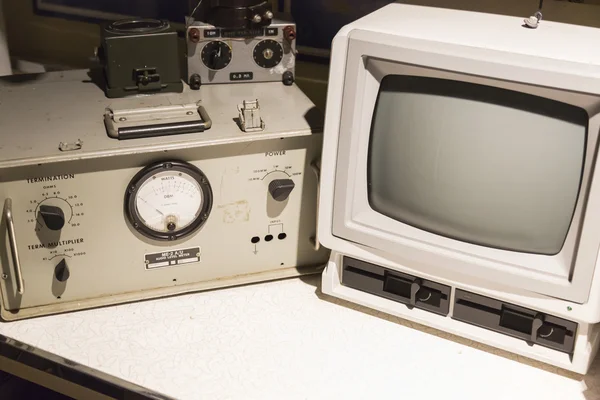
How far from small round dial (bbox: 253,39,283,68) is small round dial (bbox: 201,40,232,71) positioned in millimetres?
52

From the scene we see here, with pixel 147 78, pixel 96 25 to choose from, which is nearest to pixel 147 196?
pixel 147 78

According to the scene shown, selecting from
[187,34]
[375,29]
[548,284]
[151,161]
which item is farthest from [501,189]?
[187,34]

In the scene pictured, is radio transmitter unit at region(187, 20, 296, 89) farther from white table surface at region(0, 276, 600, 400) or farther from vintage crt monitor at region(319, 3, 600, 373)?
white table surface at region(0, 276, 600, 400)

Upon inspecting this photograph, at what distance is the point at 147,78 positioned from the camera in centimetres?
121

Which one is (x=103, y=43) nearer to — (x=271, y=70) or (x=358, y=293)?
(x=271, y=70)

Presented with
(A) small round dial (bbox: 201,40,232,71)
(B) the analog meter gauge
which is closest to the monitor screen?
(B) the analog meter gauge

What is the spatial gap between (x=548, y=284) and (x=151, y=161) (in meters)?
0.60

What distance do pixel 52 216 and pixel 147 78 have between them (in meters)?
0.32

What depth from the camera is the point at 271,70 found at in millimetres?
1290

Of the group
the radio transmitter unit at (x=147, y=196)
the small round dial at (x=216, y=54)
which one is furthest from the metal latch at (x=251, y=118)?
the small round dial at (x=216, y=54)

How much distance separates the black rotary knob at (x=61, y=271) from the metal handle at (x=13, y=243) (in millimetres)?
52

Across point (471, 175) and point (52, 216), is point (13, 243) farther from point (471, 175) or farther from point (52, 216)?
point (471, 175)

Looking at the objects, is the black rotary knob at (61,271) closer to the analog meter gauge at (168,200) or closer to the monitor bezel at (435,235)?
the analog meter gauge at (168,200)

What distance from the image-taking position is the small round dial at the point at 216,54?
1.25 meters
